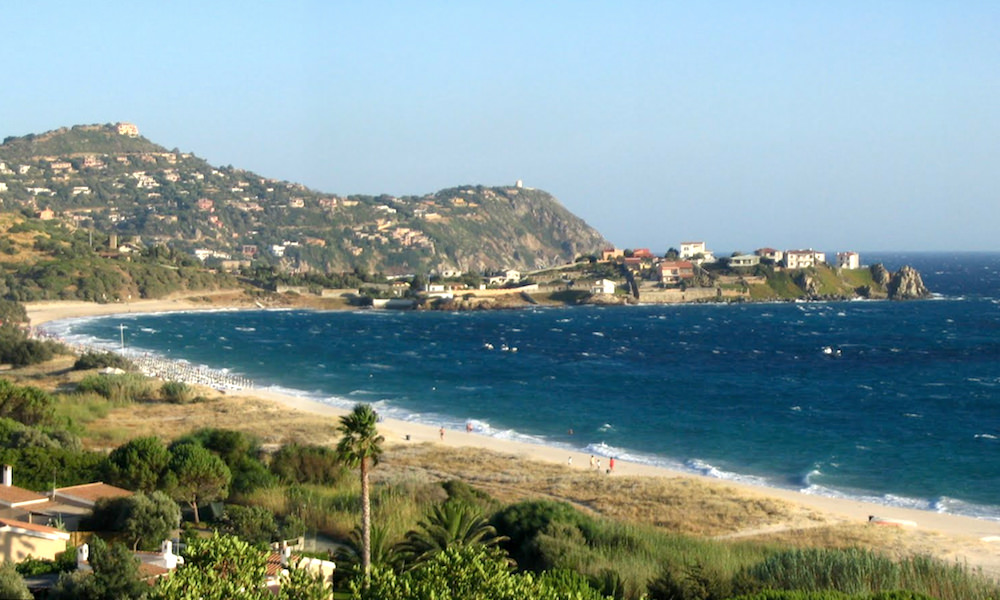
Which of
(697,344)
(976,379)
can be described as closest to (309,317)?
(697,344)

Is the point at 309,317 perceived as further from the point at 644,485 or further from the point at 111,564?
the point at 111,564

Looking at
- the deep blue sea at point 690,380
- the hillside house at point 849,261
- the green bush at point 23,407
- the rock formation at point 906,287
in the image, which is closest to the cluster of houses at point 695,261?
the hillside house at point 849,261

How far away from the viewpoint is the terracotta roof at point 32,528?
16.8 m

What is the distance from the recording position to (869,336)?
80875 millimetres

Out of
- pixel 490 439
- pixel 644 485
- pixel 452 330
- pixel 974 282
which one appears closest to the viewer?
pixel 644 485

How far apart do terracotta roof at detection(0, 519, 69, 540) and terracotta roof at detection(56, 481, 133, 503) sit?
9.27 feet

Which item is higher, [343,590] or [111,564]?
[111,564]

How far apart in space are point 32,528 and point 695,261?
130522 millimetres

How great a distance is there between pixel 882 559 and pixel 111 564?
11920 mm

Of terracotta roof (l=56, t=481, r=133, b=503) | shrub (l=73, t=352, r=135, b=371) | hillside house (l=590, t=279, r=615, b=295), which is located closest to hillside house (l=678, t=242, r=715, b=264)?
hillside house (l=590, t=279, r=615, b=295)

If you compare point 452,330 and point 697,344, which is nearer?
point 697,344

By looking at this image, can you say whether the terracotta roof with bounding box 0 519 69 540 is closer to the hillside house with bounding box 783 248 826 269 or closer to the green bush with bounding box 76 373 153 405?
the green bush with bounding box 76 373 153 405

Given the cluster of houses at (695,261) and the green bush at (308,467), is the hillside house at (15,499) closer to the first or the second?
the green bush at (308,467)

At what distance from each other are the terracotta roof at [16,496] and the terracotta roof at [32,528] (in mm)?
1682
